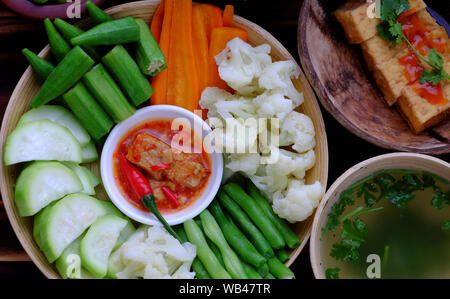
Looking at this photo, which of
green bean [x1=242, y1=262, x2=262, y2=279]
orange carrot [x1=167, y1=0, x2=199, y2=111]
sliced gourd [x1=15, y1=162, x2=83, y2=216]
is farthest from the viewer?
orange carrot [x1=167, y1=0, x2=199, y2=111]

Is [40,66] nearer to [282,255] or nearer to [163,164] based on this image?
[163,164]

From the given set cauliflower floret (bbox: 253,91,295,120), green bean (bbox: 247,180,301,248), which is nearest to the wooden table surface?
green bean (bbox: 247,180,301,248)

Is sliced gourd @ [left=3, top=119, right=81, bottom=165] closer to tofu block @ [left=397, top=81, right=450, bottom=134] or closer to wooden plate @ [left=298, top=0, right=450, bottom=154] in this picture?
wooden plate @ [left=298, top=0, right=450, bottom=154]

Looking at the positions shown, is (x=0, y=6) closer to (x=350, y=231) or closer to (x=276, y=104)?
(x=276, y=104)

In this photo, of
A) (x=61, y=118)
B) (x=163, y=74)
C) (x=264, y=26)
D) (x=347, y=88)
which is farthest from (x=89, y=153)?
(x=347, y=88)

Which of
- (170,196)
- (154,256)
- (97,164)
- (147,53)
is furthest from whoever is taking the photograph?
(97,164)

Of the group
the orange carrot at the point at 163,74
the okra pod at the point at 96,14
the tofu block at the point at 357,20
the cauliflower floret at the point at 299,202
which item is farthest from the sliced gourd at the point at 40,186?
the tofu block at the point at 357,20

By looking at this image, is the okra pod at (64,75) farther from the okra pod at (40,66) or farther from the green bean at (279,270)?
the green bean at (279,270)
